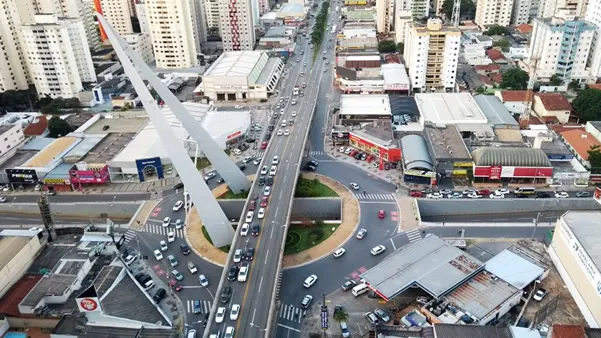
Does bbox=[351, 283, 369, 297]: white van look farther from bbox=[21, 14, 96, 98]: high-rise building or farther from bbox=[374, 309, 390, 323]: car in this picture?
bbox=[21, 14, 96, 98]: high-rise building

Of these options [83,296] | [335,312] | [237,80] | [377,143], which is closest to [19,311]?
[83,296]

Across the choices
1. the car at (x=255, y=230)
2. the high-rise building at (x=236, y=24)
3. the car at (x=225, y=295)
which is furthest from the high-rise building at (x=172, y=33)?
the car at (x=225, y=295)

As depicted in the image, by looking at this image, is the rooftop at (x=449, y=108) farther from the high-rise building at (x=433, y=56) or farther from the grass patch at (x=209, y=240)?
the grass patch at (x=209, y=240)

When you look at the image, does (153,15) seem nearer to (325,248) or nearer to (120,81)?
(120,81)

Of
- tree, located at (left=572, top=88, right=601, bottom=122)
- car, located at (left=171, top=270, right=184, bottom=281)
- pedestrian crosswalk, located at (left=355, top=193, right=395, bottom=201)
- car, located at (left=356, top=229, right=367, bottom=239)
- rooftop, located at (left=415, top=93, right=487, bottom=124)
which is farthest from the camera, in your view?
tree, located at (left=572, top=88, right=601, bottom=122)

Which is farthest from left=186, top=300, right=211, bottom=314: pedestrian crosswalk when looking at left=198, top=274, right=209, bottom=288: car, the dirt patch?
the dirt patch
